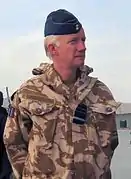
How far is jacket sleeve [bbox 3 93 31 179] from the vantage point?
10.4 feet

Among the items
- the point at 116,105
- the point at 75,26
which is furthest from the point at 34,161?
the point at 75,26

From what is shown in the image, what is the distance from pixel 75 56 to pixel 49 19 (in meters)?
0.31

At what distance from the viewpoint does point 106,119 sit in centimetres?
314

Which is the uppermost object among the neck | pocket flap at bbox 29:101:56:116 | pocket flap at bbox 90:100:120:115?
the neck

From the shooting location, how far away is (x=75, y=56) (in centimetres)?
305

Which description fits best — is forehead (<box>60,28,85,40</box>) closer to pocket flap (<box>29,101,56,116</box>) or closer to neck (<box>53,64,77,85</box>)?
neck (<box>53,64,77,85</box>)

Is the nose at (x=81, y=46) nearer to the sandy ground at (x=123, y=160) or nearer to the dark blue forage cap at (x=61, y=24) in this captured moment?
the dark blue forage cap at (x=61, y=24)

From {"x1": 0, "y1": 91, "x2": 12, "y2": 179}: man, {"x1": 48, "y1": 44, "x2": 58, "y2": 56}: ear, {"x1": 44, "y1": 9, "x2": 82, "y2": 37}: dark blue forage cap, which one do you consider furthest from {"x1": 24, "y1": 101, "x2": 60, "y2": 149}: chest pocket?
{"x1": 0, "y1": 91, "x2": 12, "y2": 179}: man

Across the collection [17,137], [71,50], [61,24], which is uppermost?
[61,24]

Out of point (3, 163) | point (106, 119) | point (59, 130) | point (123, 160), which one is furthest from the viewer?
point (123, 160)

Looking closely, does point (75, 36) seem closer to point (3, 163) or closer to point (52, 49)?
point (52, 49)

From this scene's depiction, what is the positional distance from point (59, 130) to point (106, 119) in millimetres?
278

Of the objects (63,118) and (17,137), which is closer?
(63,118)

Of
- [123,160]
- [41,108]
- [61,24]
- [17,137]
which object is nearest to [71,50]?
[61,24]
